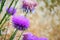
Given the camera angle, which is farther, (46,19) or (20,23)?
(46,19)

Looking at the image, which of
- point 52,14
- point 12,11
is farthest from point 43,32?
point 12,11

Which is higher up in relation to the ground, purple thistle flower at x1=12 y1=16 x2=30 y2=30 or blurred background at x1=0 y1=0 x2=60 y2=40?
purple thistle flower at x1=12 y1=16 x2=30 y2=30

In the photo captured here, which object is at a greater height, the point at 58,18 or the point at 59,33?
the point at 58,18

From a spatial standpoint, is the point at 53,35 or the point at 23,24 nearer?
the point at 23,24

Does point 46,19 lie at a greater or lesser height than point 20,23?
lesser

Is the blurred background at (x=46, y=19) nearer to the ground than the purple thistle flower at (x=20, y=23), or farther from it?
nearer to the ground

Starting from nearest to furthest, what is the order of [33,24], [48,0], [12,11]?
[12,11]
[33,24]
[48,0]

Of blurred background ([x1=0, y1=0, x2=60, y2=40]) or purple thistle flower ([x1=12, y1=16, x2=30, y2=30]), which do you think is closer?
purple thistle flower ([x1=12, y1=16, x2=30, y2=30])

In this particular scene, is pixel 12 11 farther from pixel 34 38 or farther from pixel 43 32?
pixel 43 32

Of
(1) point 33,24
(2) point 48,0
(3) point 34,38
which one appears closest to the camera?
(3) point 34,38

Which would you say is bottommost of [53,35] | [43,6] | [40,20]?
[53,35]

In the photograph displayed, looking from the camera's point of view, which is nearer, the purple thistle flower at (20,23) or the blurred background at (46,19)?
the purple thistle flower at (20,23)
